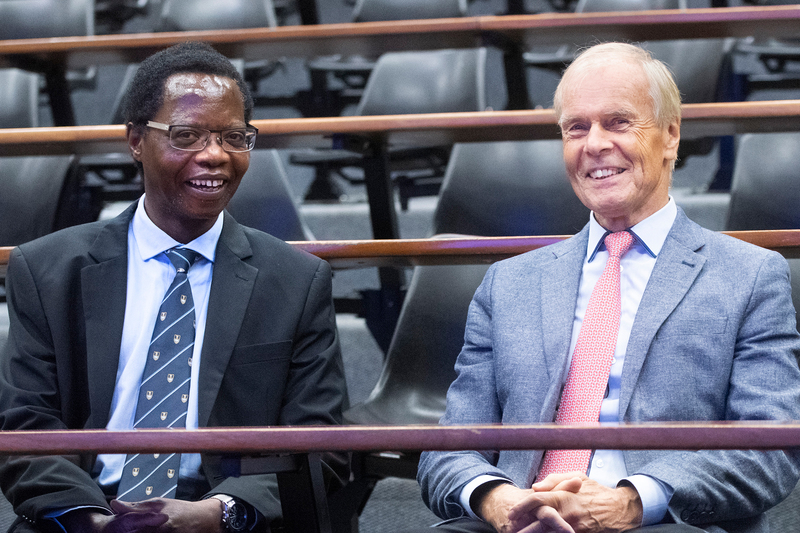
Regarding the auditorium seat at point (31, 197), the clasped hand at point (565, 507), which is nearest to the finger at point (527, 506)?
the clasped hand at point (565, 507)

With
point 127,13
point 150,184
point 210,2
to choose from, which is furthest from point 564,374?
point 127,13

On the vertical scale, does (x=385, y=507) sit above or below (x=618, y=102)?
below

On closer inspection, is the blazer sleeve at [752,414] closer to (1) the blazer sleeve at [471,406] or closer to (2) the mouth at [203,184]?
(1) the blazer sleeve at [471,406]

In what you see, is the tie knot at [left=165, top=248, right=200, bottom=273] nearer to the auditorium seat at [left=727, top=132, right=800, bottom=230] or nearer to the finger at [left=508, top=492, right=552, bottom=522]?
the finger at [left=508, top=492, right=552, bottom=522]

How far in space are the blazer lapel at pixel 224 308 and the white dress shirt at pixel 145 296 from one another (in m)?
0.01

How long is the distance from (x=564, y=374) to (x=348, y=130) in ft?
1.84

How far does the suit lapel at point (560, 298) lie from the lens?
0.79 m

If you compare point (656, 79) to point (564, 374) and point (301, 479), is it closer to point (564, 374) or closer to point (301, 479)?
point (564, 374)

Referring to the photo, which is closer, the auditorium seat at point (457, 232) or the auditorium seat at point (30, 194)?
the auditorium seat at point (457, 232)

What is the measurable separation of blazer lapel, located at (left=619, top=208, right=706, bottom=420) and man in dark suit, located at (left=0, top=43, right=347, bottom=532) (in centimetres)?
27

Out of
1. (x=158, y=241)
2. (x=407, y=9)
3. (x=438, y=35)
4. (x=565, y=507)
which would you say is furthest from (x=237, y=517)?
(x=407, y=9)

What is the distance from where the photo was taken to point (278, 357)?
0.82m

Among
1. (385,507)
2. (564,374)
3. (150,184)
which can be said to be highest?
(150,184)

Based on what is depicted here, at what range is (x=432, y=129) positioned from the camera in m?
1.21
